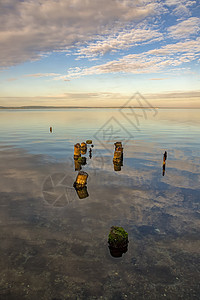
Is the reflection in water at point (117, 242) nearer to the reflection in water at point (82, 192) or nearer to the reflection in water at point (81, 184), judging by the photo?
the reflection in water at point (82, 192)

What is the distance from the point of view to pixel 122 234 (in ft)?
38.5

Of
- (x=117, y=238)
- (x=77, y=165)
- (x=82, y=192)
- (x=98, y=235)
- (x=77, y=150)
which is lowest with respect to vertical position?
(x=98, y=235)

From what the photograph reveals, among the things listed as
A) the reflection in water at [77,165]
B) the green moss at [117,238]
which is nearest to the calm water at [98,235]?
the green moss at [117,238]

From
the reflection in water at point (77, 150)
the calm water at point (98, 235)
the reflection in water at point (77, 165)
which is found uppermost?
the reflection in water at point (77, 150)

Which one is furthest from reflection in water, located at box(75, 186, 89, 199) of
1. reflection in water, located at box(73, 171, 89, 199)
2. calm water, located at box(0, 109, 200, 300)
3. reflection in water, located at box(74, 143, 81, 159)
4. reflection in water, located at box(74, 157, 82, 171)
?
reflection in water, located at box(74, 143, 81, 159)

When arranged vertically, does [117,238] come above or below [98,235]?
above

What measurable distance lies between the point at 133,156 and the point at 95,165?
9450mm

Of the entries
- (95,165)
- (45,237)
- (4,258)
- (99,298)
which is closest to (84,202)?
(45,237)

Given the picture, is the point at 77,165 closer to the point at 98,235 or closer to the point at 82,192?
the point at 82,192

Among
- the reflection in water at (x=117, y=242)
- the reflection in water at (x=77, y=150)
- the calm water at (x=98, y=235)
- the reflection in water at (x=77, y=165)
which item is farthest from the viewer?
the reflection in water at (x=77, y=150)

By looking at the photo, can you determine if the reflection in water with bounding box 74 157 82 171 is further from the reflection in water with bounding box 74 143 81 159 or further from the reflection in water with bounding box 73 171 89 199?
the reflection in water with bounding box 73 171 89 199

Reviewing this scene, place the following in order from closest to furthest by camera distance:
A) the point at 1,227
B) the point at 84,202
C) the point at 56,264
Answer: the point at 56,264, the point at 1,227, the point at 84,202

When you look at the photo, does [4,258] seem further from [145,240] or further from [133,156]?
[133,156]

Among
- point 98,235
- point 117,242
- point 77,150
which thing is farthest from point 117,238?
point 77,150
